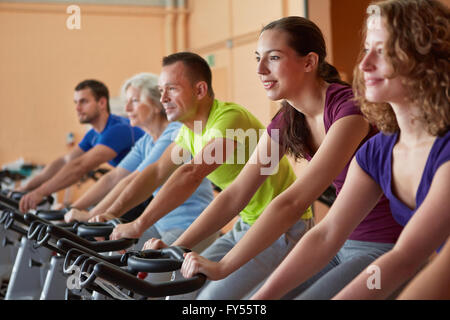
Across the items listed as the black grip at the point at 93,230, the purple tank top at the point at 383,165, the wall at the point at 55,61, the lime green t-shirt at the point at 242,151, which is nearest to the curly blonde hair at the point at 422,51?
the purple tank top at the point at 383,165

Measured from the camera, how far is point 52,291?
290cm

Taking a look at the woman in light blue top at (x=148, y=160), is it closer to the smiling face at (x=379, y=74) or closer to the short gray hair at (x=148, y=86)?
the short gray hair at (x=148, y=86)

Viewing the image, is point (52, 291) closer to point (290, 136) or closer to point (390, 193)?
point (290, 136)

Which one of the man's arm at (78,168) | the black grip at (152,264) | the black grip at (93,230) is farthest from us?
the man's arm at (78,168)

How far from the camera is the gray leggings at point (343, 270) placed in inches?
61.6

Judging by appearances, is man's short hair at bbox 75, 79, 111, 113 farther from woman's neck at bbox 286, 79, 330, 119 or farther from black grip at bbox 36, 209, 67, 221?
woman's neck at bbox 286, 79, 330, 119

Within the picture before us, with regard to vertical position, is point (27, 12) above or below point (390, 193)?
above

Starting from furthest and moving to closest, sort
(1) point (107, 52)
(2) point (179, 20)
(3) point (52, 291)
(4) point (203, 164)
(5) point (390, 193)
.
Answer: (1) point (107, 52), (2) point (179, 20), (3) point (52, 291), (4) point (203, 164), (5) point (390, 193)

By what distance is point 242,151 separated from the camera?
8.13ft

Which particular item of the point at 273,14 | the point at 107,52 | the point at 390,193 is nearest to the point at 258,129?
the point at 390,193

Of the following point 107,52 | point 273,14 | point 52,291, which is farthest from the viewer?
point 107,52

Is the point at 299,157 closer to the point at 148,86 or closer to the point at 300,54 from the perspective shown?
the point at 300,54

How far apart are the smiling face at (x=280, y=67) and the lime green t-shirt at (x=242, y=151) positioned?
1.51ft
